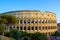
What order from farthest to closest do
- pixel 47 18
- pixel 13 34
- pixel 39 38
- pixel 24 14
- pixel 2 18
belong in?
pixel 47 18, pixel 24 14, pixel 2 18, pixel 13 34, pixel 39 38

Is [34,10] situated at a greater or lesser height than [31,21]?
greater

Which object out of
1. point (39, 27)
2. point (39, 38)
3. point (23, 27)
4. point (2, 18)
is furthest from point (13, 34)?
point (39, 27)

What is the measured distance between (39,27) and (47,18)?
4.75 m

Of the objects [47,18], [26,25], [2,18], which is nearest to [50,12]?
[47,18]

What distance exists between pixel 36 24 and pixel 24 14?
5888mm

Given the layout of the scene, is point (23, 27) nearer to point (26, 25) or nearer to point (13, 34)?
point (26, 25)

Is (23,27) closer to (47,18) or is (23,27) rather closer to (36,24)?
(36,24)

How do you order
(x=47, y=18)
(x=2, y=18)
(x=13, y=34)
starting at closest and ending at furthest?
1. (x=13, y=34)
2. (x=2, y=18)
3. (x=47, y=18)

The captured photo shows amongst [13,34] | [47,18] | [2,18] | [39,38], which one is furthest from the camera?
[47,18]

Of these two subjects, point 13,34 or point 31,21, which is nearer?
point 13,34

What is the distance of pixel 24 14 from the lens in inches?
2414

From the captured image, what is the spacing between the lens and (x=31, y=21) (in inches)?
2446

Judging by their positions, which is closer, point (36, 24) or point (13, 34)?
point (13, 34)

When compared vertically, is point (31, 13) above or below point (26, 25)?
above
